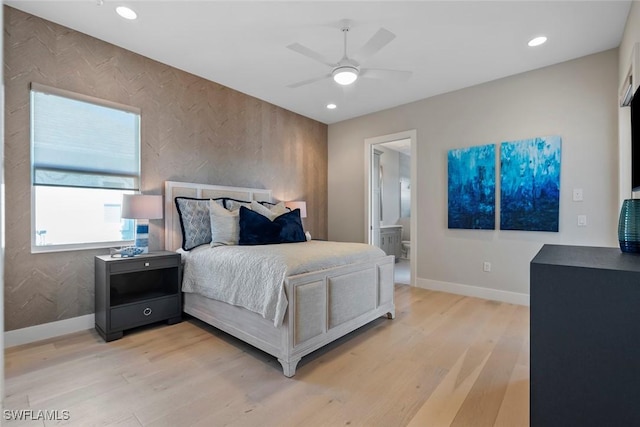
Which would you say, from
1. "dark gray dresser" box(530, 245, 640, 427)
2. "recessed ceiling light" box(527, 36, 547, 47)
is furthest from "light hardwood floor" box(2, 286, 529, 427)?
"recessed ceiling light" box(527, 36, 547, 47)

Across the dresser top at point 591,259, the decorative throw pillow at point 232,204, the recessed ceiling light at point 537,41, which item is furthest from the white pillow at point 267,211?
the recessed ceiling light at point 537,41

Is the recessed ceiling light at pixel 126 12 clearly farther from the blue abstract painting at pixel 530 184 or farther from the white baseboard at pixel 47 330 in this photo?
the blue abstract painting at pixel 530 184

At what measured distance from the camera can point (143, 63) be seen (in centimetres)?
329

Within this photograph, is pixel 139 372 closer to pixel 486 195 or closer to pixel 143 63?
pixel 143 63

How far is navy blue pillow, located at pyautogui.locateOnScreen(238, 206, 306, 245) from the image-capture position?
321 centimetres

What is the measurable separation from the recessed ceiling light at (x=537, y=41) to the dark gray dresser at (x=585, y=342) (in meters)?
2.54

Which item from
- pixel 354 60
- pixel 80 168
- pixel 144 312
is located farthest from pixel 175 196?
pixel 354 60

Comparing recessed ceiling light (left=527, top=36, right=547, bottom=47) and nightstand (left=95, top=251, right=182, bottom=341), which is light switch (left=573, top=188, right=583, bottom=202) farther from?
nightstand (left=95, top=251, right=182, bottom=341)

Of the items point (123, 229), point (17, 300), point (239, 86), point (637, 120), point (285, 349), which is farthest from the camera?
point (239, 86)

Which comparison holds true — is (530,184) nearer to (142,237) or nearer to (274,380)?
(274,380)

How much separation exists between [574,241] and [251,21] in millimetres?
3929

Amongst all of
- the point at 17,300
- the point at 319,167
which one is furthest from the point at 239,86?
the point at 17,300

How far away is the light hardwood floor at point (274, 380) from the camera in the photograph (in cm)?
174

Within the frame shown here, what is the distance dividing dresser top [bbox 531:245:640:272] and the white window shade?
354cm
